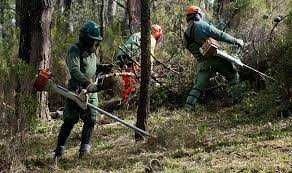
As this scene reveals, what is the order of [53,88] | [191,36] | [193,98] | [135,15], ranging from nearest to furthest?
[53,88]
[191,36]
[193,98]
[135,15]

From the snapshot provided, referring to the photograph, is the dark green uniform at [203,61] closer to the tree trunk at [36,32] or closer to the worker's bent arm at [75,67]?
the tree trunk at [36,32]

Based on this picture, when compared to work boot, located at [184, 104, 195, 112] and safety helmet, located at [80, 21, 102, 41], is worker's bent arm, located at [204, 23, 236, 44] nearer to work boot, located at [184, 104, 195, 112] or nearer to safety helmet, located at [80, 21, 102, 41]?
work boot, located at [184, 104, 195, 112]

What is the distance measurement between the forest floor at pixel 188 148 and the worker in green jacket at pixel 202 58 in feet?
2.58

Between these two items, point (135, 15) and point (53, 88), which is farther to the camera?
point (135, 15)

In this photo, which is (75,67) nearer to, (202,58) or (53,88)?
(53,88)

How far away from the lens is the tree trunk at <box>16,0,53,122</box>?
986cm

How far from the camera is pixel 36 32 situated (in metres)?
9.95

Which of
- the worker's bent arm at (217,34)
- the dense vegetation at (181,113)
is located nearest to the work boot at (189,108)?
the dense vegetation at (181,113)

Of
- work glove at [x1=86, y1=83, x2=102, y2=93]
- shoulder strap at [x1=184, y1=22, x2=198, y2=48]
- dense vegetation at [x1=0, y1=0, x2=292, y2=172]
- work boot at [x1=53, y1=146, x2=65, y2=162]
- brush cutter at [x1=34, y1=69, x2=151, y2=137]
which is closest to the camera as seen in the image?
dense vegetation at [x1=0, y1=0, x2=292, y2=172]

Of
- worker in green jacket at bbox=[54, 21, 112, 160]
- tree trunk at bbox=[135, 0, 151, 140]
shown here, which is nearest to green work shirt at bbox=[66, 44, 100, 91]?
worker in green jacket at bbox=[54, 21, 112, 160]

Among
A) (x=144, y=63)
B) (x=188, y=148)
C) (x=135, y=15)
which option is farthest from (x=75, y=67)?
(x=135, y=15)

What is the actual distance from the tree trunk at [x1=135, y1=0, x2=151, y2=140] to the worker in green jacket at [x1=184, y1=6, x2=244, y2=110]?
2216 mm

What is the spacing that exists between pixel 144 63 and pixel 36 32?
263cm

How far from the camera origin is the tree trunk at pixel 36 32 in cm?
986
